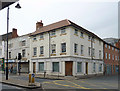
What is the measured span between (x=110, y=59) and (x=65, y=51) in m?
20.8

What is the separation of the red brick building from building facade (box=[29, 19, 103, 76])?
5.94m

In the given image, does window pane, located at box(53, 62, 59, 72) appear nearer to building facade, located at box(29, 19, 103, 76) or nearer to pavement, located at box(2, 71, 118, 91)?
building facade, located at box(29, 19, 103, 76)

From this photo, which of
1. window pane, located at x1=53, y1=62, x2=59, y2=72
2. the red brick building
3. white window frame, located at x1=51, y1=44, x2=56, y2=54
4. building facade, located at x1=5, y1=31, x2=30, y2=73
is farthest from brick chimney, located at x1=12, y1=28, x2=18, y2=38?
the red brick building

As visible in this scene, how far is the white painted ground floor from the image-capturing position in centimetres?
2394

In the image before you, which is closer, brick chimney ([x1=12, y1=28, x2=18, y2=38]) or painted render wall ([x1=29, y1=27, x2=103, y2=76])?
painted render wall ([x1=29, y1=27, x2=103, y2=76])

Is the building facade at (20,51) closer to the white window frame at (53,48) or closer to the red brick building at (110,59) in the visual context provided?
the white window frame at (53,48)

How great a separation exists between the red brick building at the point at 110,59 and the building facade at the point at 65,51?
5.94 meters

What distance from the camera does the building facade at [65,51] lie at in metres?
24.1

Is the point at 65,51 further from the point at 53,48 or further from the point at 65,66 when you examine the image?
the point at 53,48

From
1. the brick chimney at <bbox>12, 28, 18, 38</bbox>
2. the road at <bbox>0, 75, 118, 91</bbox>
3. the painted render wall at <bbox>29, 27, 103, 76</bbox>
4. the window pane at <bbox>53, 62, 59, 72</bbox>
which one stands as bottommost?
the road at <bbox>0, 75, 118, 91</bbox>

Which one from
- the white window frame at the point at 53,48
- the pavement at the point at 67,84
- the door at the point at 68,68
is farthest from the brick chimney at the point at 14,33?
the pavement at the point at 67,84

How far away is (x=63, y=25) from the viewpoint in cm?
2541

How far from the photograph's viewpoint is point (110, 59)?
132ft

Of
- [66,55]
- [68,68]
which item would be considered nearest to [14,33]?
[66,55]
